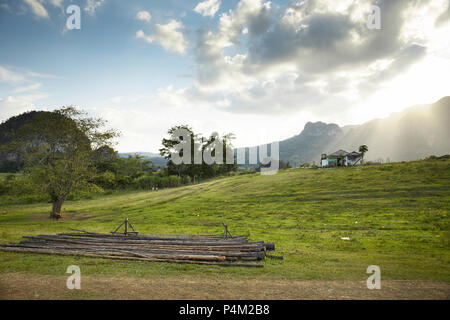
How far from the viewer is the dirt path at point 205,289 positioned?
8570 millimetres

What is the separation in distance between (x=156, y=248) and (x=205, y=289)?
6.19m

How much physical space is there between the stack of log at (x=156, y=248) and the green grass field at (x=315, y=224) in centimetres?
67

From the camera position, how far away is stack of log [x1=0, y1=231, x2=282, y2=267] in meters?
12.6

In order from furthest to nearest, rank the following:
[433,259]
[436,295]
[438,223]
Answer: [438,223] < [433,259] < [436,295]

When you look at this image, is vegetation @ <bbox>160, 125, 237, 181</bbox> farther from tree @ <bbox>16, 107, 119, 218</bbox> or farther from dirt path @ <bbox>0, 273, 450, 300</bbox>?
dirt path @ <bbox>0, 273, 450, 300</bbox>

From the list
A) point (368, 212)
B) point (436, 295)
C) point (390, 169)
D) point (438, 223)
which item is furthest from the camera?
point (390, 169)

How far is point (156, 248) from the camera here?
1427 cm

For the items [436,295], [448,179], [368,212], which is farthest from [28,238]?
[448,179]

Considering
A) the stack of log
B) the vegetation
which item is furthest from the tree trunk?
the vegetation

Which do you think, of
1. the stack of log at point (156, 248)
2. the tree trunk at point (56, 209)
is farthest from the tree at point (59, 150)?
the stack of log at point (156, 248)

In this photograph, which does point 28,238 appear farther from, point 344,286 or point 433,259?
point 433,259

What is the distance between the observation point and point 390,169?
43500 mm

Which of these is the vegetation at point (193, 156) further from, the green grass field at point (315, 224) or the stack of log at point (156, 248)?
the stack of log at point (156, 248)
